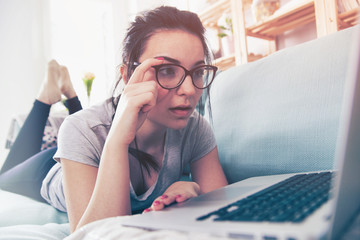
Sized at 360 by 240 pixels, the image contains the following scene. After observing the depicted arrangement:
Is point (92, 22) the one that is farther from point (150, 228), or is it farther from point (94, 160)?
point (150, 228)

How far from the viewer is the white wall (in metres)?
3.26

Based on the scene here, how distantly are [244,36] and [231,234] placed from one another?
6.37ft

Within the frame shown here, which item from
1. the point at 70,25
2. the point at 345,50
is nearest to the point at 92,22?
the point at 70,25

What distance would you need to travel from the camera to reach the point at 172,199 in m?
0.50

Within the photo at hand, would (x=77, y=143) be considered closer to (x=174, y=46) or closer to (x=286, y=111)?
(x=174, y=46)

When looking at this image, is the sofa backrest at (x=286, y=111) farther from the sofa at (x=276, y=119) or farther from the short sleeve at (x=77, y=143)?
the short sleeve at (x=77, y=143)

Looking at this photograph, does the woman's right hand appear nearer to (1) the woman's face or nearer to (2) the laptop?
(1) the woman's face

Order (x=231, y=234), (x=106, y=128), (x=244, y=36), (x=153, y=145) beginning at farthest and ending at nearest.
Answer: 1. (x=244, y=36)
2. (x=153, y=145)
3. (x=106, y=128)
4. (x=231, y=234)

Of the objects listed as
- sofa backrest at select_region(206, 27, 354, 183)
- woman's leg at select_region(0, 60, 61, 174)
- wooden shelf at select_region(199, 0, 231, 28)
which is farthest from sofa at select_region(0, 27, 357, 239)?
wooden shelf at select_region(199, 0, 231, 28)

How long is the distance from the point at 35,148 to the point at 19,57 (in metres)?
2.25

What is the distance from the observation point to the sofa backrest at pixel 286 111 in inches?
28.2

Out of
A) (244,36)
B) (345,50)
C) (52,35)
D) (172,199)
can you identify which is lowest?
(172,199)

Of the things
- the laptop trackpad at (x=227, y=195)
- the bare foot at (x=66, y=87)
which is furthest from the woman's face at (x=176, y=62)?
the bare foot at (x=66, y=87)

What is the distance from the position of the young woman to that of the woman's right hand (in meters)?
0.81
